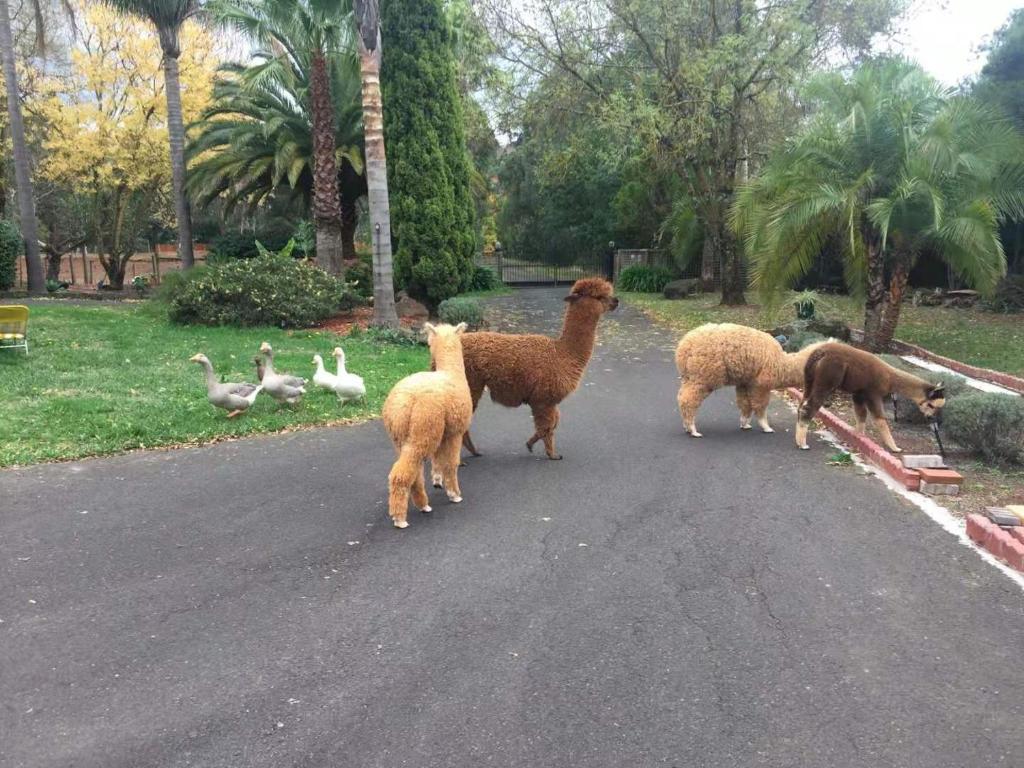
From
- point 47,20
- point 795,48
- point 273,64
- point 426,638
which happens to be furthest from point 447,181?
point 47,20

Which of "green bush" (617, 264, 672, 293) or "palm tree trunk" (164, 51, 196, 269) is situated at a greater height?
"palm tree trunk" (164, 51, 196, 269)

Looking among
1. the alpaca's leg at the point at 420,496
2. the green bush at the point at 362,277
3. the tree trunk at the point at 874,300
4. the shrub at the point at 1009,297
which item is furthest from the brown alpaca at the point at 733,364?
the green bush at the point at 362,277

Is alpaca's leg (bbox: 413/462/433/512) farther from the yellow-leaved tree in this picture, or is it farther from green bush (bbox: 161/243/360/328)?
the yellow-leaved tree

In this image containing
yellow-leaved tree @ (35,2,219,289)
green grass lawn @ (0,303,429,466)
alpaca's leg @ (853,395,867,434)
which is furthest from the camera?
yellow-leaved tree @ (35,2,219,289)

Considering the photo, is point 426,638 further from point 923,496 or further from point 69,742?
point 923,496

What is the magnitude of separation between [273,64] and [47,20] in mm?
14193

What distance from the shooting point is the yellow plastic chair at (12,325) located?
11.5 m

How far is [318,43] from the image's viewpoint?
60.6 feet

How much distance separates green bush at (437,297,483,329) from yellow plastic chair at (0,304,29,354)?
7.92 meters

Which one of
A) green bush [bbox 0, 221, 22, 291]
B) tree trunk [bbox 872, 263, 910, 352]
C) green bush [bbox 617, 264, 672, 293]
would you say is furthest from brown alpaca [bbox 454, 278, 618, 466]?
green bush [bbox 617, 264, 672, 293]

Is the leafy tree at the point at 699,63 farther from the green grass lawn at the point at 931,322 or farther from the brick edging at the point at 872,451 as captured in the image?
the brick edging at the point at 872,451

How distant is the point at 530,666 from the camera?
3.77 metres

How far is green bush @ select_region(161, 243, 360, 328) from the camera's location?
16609 mm

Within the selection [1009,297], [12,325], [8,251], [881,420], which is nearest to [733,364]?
[881,420]
